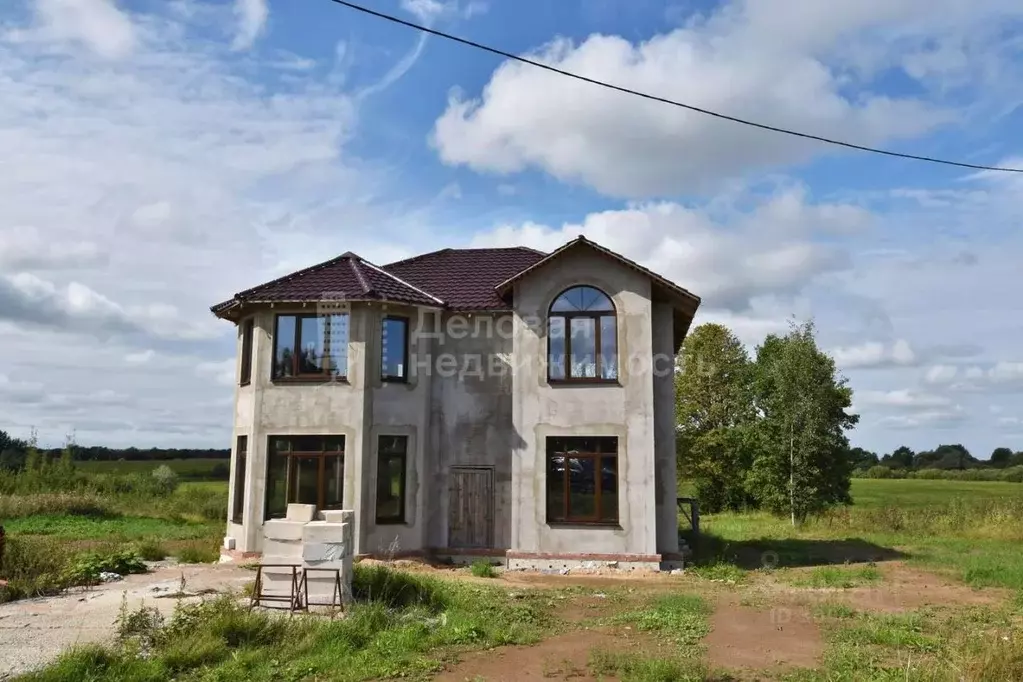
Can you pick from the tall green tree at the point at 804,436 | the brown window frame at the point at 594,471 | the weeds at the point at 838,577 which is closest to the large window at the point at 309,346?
the brown window frame at the point at 594,471

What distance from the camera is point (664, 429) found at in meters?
18.5

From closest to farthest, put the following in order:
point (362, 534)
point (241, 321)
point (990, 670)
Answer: point (990, 670) → point (362, 534) → point (241, 321)

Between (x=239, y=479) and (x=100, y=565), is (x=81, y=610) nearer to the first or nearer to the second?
(x=100, y=565)

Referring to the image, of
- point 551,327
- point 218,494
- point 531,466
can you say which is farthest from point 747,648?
point 218,494

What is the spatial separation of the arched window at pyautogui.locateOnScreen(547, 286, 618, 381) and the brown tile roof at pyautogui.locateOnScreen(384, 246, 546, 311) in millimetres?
1585

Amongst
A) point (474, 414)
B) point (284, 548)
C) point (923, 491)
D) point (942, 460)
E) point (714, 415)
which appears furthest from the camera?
point (942, 460)

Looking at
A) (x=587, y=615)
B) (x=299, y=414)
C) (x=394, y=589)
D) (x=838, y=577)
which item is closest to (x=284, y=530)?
(x=394, y=589)

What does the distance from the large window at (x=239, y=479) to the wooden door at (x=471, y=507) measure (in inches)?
203

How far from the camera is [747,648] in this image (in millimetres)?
10305

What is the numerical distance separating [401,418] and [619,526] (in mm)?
5817

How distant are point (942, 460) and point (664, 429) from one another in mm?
76362

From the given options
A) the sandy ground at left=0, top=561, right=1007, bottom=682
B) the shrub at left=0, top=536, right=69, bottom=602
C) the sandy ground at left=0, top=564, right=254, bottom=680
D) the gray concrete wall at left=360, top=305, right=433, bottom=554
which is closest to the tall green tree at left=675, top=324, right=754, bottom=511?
the sandy ground at left=0, top=561, right=1007, bottom=682

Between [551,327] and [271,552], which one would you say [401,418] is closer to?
[551,327]

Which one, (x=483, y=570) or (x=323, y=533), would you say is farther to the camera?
(x=483, y=570)
